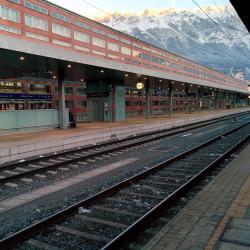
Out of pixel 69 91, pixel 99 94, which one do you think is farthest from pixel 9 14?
pixel 99 94

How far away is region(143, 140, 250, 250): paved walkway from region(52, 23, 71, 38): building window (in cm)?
6929

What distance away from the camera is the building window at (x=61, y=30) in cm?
7244

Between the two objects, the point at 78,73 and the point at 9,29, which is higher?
the point at 9,29

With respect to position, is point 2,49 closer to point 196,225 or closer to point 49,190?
point 49,190

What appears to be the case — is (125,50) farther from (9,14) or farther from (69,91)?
(9,14)

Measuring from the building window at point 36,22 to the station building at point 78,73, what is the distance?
20 cm

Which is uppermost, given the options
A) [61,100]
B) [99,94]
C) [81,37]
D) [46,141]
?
[81,37]

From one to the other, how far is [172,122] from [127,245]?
3329cm

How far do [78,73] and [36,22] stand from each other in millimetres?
43221

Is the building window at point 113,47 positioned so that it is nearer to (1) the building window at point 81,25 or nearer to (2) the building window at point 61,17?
(1) the building window at point 81,25

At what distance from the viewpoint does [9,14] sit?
6275cm

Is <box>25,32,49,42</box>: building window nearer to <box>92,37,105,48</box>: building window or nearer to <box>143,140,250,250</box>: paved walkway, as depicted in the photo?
<box>92,37,105,48</box>: building window

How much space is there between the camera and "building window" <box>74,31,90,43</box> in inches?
3065

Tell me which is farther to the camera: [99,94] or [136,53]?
[136,53]
